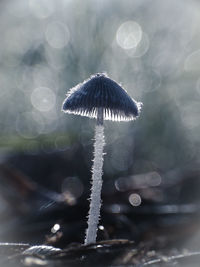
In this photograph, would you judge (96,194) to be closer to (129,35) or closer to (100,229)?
(100,229)

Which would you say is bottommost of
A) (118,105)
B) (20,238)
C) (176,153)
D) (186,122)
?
(20,238)

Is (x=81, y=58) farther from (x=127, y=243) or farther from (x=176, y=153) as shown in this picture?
(x=127, y=243)

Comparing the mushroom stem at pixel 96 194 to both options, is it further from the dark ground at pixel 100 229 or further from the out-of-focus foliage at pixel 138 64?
the out-of-focus foliage at pixel 138 64

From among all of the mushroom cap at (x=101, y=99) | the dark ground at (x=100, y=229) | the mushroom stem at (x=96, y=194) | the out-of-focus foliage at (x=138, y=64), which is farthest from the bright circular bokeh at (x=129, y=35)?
the mushroom stem at (x=96, y=194)

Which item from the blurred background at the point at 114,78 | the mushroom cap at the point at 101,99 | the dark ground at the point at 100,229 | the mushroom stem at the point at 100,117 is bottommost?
the dark ground at the point at 100,229

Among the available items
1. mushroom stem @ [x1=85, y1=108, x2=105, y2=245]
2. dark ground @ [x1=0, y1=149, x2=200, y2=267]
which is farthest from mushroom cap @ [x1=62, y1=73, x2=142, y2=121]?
dark ground @ [x1=0, y1=149, x2=200, y2=267]

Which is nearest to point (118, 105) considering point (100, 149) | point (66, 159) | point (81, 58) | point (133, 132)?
point (100, 149)
